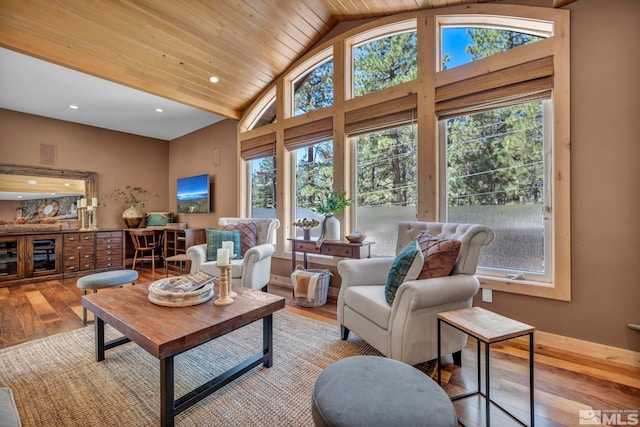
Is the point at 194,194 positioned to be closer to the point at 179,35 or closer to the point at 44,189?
the point at 44,189

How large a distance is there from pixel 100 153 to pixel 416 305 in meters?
6.17

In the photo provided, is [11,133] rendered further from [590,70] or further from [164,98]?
[590,70]

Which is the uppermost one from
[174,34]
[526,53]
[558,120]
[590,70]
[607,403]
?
[174,34]

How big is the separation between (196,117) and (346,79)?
9.38ft

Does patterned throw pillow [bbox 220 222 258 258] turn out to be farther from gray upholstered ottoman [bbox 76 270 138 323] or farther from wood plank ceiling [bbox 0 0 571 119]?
wood plank ceiling [bbox 0 0 571 119]

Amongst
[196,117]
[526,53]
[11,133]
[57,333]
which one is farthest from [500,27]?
[11,133]

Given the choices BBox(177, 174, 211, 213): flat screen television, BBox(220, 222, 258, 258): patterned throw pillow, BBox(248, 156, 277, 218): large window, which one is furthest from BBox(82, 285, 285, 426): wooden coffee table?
BBox(177, 174, 211, 213): flat screen television

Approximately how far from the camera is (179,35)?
322 cm

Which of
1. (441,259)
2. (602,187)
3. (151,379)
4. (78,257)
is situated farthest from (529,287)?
(78,257)

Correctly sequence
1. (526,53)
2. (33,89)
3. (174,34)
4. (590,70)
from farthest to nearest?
(33,89) < (174,34) < (526,53) < (590,70)

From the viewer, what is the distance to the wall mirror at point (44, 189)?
4.47 m

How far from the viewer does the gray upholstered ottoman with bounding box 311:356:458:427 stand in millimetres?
895

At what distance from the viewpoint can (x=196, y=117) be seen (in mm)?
4945

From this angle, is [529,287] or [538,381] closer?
[538,381]
